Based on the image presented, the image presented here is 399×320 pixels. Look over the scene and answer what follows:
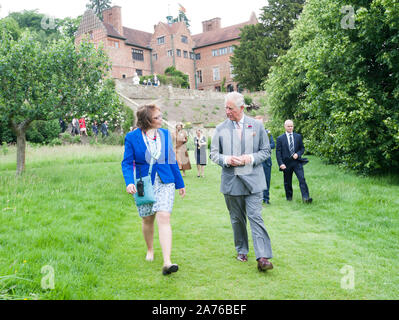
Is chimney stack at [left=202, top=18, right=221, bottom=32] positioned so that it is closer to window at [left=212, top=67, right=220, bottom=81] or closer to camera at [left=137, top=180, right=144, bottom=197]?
window at [left=212, top=67, right=220, bottom=81]

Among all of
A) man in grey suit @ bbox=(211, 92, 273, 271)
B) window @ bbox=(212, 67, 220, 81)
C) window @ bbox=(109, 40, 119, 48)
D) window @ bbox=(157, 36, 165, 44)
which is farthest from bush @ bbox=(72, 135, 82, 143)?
window @ bbox=(212, 67, 220, 81)

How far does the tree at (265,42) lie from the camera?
40656 millimetres

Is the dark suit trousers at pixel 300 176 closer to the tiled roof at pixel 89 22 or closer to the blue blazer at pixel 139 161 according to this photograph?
the blue blazer at pixel 139 161

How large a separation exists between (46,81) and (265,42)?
33.8 metres

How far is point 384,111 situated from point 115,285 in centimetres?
1020

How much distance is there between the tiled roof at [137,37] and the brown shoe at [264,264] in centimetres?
5427

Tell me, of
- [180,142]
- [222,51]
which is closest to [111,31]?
[222,51]

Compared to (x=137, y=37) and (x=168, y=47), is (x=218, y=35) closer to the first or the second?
(x=168, y=47)

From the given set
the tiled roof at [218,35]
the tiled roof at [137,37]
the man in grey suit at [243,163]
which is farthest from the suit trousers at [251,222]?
the tiled roof at [218,35]

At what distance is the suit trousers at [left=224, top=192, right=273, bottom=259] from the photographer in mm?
4426

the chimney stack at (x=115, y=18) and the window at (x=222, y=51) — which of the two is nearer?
the chimney stack at (x=115, y=18)

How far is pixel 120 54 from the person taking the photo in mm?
52469

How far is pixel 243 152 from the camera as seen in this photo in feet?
15.1
